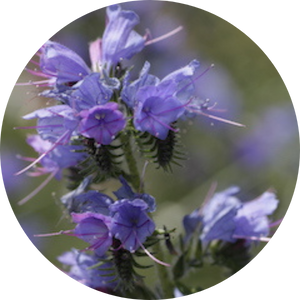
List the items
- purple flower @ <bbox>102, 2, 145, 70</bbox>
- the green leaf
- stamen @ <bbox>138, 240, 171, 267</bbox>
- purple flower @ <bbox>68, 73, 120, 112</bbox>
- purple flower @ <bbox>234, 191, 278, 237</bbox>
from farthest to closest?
purple flower @ <bbox>234, 191, 278, 237</bbox>, the green leaf, purple flower @ <bbox>102, 2, 145, 70</bbox>, stamen @ <bbox>138, 240, 171, 267</bbox>, purple flower @ <bbox>68, 73, 120, 112</bbox>

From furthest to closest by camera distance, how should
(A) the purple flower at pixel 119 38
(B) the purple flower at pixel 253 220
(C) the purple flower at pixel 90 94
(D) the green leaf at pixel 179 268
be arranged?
(B) the purple flower at pixel 253 220 < (D) the green leaf at pixel 179 268 < (A) the purple flower at pixel 119 38 < (C) the purple flower at pixel 90 94

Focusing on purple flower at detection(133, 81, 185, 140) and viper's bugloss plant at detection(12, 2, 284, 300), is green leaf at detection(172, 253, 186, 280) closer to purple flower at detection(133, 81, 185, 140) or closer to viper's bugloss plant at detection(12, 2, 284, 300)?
viper's bugloss plant at detection(12, 2, 284, 300)

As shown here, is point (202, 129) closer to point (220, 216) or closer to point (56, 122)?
point (220, 216)

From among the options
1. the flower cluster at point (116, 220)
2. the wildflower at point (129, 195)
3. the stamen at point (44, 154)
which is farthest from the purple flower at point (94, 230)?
the stamen at point (44, 154)

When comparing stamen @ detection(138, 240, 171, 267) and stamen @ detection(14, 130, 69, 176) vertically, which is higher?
stamen @ detection(14, 130, 69, 176)

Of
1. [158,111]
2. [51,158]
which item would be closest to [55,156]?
[51,158]

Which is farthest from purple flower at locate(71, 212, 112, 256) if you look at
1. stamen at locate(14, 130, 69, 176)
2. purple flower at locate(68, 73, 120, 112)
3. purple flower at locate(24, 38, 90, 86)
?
purple flower at locate(24, 38, 90, 86)

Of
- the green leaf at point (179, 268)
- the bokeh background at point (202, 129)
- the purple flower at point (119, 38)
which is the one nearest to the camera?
the purple flower at point (119, 38)

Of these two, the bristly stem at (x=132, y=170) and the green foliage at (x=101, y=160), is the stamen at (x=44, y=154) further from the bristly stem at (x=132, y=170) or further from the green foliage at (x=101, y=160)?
the bristly stem at (x=132, y=170)

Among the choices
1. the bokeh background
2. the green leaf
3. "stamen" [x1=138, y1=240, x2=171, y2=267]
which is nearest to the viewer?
"stamen" [x1=138, y1=240, x2=171, y2=267]

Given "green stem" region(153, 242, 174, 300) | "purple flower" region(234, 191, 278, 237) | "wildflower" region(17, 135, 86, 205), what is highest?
"wildflower" region(17, 135, 86, 205)
